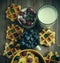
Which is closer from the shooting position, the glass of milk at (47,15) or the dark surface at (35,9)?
the glass of milk at (47,15)

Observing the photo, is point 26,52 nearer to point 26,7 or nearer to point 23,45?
point 23,45

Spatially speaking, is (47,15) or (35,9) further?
A: (35,9)

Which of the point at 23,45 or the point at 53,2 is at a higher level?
the point at 53,2

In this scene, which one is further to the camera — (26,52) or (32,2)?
(32,2)

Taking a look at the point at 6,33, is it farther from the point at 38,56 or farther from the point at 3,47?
the point at 38,56

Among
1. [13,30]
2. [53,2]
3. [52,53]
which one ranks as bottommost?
[52,53]

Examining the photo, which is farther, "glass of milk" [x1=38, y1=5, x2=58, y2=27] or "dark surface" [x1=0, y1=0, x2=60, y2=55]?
"dark surface" [x1=0, y1=0, x2=60, y2=55]

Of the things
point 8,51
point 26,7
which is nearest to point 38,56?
point 8,51
